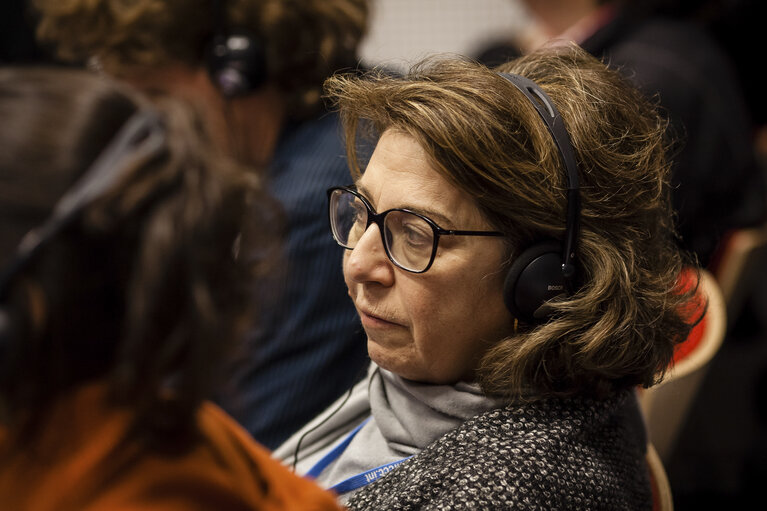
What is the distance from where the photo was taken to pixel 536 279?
3.04ft

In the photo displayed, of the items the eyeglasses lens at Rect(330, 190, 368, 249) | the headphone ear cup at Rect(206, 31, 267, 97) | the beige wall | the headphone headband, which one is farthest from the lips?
the beige wall

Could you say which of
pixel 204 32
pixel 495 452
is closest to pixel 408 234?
pixel 495 452

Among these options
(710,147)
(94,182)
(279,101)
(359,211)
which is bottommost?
(710,147)

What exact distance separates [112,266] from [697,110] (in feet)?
5.60

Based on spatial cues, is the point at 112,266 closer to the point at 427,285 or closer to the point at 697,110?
the point at 427,285

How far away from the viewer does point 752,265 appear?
1812 mm

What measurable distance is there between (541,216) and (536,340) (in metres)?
0.15

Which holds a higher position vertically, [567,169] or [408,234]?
[567,169]

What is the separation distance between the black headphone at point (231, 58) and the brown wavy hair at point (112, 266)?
1.01 meters

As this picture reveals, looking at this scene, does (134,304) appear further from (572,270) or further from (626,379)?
(626,379)

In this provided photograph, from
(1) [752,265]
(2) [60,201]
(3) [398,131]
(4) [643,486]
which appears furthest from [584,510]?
(1) [752,265]

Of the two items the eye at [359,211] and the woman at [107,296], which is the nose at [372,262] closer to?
the eye at [359,211]

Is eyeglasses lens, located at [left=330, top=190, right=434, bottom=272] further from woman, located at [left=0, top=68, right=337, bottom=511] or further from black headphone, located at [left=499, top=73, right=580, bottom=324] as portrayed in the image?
woman, located at [left=0, top=68, right=337, bottom=511]

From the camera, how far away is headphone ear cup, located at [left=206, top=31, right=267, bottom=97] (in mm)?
1619
